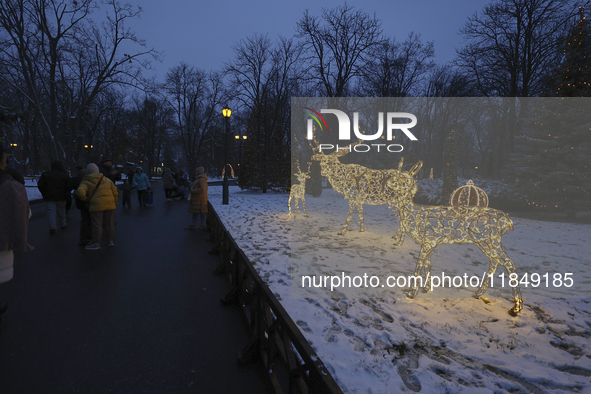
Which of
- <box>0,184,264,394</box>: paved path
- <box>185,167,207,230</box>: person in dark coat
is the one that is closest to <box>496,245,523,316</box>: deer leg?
<box>0,184,264,394</box>: paved path

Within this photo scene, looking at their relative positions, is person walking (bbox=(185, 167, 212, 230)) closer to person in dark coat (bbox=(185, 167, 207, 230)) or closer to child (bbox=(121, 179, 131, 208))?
person in dark coat (bbox=(185, 167, 207, 230))

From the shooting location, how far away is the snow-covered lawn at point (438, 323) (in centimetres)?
267

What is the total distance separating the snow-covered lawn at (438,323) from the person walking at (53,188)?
220 inches

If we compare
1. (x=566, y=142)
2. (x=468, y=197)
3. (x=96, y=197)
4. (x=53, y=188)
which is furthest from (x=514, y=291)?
(x=566, y=142)

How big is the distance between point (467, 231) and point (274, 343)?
292 centimetres

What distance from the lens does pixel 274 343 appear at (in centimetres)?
273

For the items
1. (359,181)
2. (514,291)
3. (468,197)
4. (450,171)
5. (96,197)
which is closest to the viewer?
(514,291)

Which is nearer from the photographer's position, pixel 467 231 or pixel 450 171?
pixel 467 231

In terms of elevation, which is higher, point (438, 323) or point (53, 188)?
point (53, 188)

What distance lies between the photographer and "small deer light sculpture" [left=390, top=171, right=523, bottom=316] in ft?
12.6

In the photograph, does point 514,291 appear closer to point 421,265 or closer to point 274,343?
point 421,265

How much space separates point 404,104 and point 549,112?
52.3ft

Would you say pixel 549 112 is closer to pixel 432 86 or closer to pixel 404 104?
pixel 404 104

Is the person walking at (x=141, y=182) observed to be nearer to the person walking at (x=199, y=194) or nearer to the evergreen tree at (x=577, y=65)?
the person walking at (x=199, y=194)
